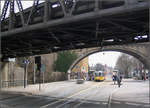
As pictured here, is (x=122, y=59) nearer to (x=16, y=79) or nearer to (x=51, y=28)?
(x=16, y=79)

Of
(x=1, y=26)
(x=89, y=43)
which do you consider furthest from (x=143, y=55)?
(x=1, y=26)

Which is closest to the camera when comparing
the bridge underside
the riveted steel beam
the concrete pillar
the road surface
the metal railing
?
the riveted steel beam

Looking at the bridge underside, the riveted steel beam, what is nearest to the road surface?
the bridge underside

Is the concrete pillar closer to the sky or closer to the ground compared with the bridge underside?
closer to the ground

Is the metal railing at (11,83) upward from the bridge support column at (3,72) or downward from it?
downward

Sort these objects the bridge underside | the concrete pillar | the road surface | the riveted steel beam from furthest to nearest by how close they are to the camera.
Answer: the concrete pillar, the road surface, the bridge underside, the riveted steel beam

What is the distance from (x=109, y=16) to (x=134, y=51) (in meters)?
57.5

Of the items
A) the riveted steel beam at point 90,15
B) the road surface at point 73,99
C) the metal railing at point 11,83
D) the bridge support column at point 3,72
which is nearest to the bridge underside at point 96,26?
the riveted steel beam at point 90,15

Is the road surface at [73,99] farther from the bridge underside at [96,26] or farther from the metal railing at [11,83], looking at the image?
the metal railing at [11,83]

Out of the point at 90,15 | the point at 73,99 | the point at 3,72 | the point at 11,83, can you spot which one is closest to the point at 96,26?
the point at 90,15

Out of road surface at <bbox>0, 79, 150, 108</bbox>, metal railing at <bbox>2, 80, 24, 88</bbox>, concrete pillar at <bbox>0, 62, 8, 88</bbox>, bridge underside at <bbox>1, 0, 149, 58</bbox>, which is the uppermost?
bridge underside at <bbox>1, 0, 149, 58</bbox>

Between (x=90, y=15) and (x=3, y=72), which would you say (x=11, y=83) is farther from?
(x=90, y=15)

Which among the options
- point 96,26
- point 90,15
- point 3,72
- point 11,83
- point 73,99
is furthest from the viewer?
point 11,83

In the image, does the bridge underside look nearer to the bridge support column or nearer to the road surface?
the road surface
